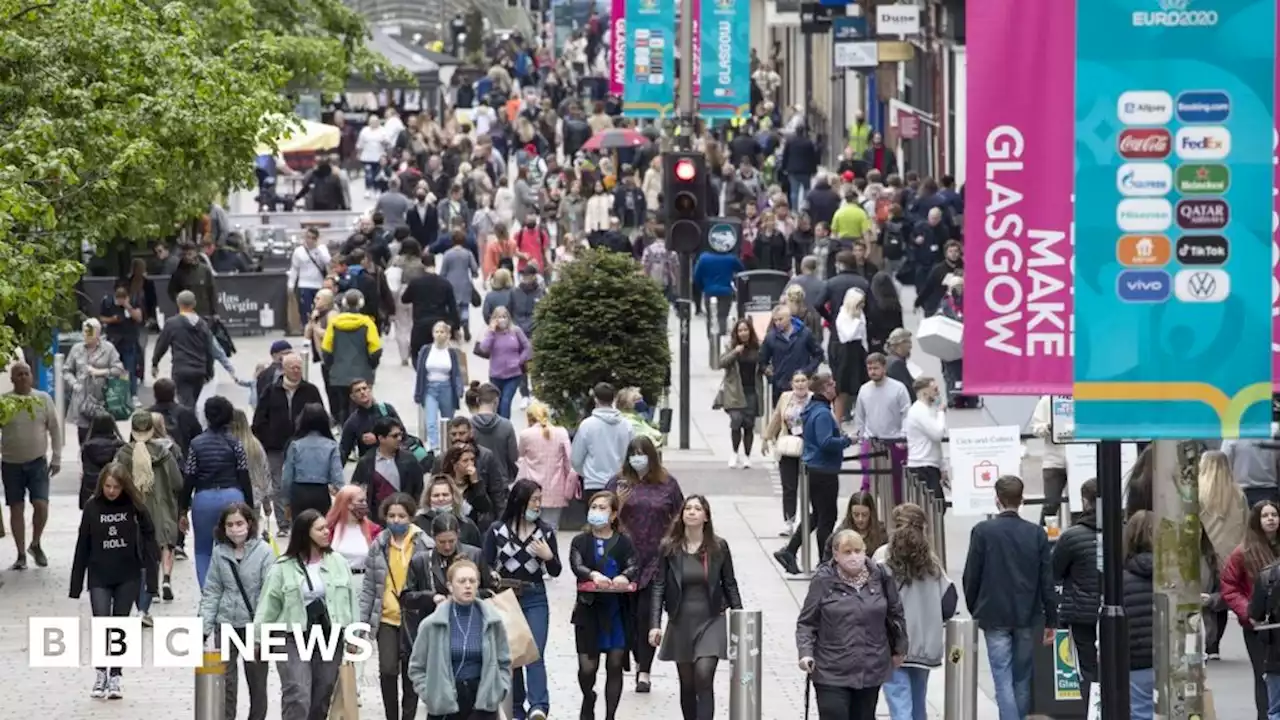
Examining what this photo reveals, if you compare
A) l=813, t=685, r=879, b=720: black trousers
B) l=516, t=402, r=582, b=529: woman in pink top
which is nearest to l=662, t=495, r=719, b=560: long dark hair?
l=813, t=685, r=879, b=720: black trousers

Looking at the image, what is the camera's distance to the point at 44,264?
64.4 ft

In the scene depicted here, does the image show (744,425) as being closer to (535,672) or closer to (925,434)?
(925,434)

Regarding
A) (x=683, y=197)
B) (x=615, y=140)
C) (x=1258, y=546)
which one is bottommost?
(x=1258, y=546)

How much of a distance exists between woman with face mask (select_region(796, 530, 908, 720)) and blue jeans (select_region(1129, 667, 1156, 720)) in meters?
1.28

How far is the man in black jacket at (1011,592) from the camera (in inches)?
615

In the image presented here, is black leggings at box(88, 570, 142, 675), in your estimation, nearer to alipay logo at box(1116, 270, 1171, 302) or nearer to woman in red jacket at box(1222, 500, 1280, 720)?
woman in red jacket at box(1222, 500, 1280, 720)

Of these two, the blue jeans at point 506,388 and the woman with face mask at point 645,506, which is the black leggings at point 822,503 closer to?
the woman with face mask at point 645,506

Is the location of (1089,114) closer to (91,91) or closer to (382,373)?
(91,91)

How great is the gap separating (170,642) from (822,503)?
508 centimetres

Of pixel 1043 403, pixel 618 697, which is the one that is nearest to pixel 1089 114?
pixel 618 697

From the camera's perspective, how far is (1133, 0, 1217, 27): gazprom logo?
1098 cm

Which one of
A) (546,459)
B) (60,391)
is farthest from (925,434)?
(60,391)

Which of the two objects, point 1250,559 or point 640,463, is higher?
point 640,463

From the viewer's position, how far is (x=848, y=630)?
14.2 m
